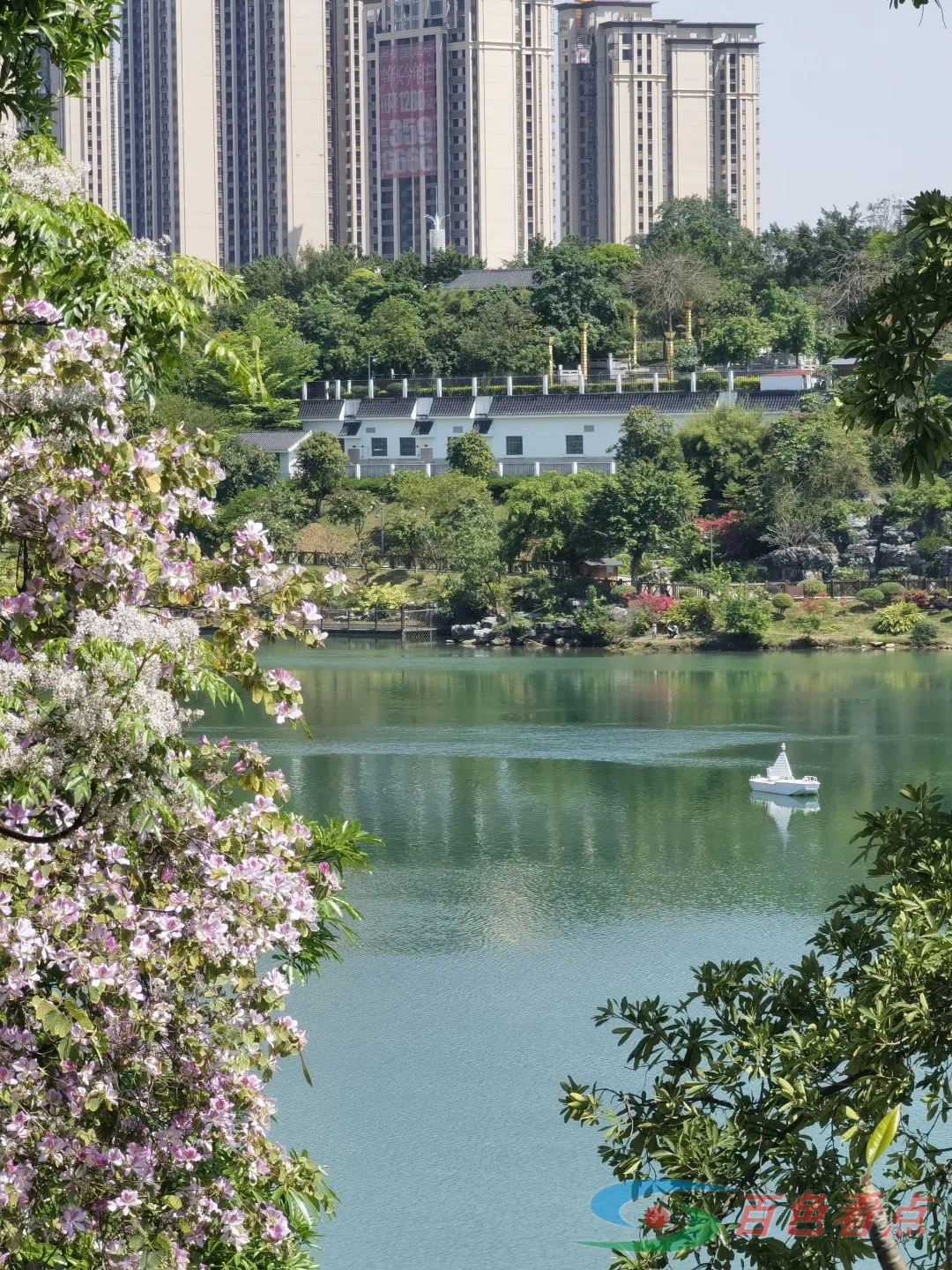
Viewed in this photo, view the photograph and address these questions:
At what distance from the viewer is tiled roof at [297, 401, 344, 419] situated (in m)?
45.2

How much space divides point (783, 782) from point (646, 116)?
68335mm

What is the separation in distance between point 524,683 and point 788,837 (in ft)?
40.0

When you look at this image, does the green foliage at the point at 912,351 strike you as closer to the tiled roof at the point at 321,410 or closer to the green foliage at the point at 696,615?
the green foliage at the point at 696,615

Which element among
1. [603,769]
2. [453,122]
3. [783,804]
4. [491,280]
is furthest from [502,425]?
[453,122]

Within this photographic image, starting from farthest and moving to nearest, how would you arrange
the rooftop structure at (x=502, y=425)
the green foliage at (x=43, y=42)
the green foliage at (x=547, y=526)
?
1. the rooftop structure at (x=502, y=425)
2. the green foliage at (x=547, y=526)
3. the green foliage at (x=43, y=42)

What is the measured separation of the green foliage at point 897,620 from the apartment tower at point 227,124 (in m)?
47.8

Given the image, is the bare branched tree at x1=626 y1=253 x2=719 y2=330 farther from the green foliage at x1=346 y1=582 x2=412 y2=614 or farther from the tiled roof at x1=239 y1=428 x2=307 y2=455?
the green foliage at x1=346 y1=582 x2=412 y2=614

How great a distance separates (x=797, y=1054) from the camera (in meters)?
3.86

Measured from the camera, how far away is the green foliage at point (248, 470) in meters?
40.4

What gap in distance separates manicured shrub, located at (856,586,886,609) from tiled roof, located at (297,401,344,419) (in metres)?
16.4

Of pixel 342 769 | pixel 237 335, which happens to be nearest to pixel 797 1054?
pixel 237 335

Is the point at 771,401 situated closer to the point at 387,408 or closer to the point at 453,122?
the point at 387,408

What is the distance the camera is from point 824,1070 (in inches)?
155

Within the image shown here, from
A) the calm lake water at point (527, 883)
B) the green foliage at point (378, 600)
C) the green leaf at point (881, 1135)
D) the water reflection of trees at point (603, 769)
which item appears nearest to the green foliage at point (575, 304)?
the green foliage at point (378, 600)
